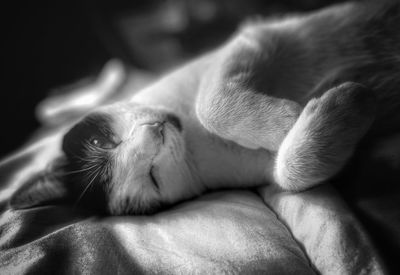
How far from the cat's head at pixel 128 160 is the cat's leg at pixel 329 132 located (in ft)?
1.00

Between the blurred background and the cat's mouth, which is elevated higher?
the blurred background

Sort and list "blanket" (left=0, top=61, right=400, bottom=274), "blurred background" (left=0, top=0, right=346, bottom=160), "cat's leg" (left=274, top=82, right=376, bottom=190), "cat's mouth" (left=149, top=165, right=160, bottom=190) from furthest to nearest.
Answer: "blurred background" (left=0, top=0, right=346, bottom=160), "cat's mouth" (left=149, top=165, right=160, bottom=190), "cat's leg" (left=274, top=82, right=376, bottom=190), "blanket" (left=0, top=61, right=400, bottom=274)

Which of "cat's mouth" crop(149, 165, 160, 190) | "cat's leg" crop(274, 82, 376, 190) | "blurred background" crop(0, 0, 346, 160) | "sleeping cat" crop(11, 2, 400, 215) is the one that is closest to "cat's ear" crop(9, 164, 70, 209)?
"sleeping cat" crop(11, 2, 400, 215)

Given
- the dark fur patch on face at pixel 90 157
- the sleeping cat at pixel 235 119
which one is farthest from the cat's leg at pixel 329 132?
the dark fur patch on face at pixel 90 157

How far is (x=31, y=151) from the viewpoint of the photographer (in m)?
1.06

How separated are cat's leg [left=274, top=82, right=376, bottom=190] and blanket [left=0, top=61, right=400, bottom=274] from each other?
1.6 inches

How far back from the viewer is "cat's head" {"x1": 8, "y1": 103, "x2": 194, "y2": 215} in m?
0.85

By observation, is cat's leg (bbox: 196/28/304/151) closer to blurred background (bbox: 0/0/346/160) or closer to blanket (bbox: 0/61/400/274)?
blanket (bbox: 0/61/400/274)

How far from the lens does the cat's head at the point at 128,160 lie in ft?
2.77

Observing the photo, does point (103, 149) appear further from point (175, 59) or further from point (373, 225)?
point (175, 59)

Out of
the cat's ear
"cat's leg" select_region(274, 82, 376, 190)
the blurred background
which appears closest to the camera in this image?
"cat's leg" select_region(274, 82, 376, 190)

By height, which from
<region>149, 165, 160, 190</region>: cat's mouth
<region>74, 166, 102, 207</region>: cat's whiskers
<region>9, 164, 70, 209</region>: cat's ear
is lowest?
<region>149, 165, 160, 190</region>: cat's mouth

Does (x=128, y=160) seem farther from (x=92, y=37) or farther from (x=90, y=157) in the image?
(x=92, y=37)

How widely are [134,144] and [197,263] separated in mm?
357
